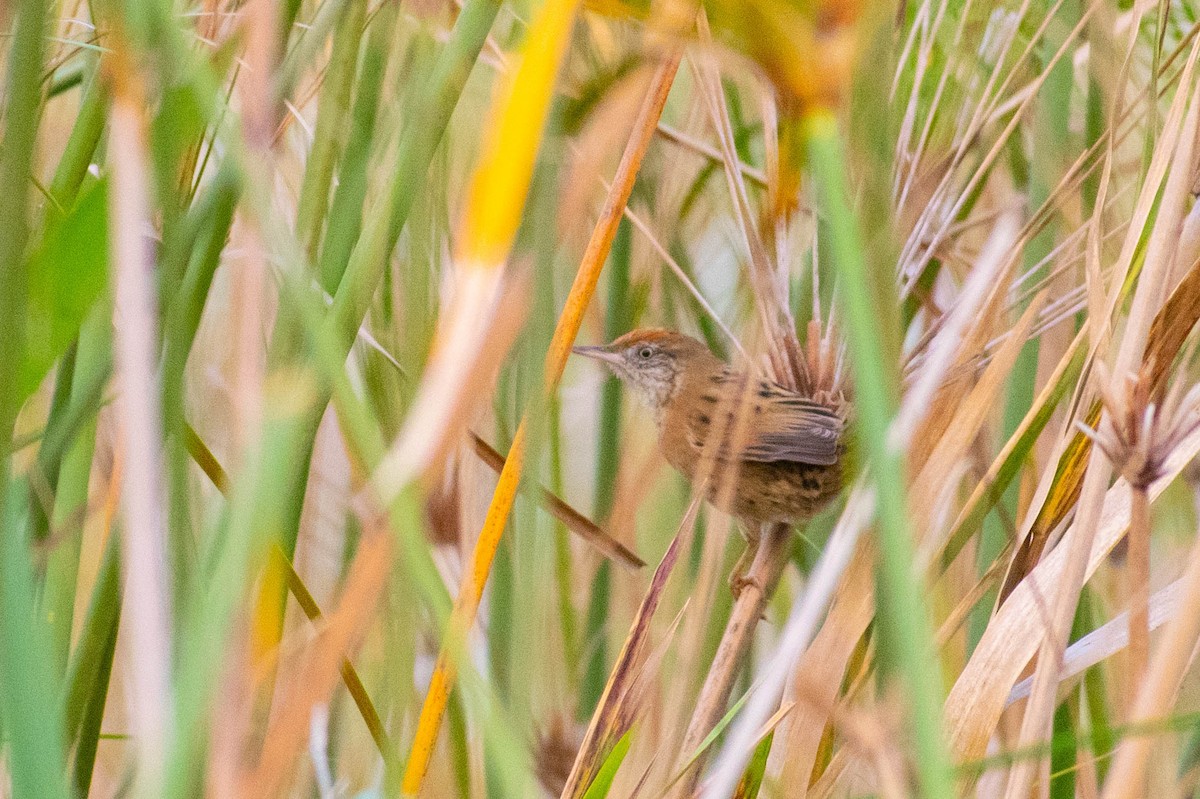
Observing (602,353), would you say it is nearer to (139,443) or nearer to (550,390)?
(550,390)

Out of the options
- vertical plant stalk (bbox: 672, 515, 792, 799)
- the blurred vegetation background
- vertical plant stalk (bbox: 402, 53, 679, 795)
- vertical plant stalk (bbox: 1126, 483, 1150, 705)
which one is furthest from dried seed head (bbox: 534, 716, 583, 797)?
vertical plant stalk (bbox: 1126, 483, 1150, 705)

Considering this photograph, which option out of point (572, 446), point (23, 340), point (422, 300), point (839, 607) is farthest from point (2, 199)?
point (572, 446)

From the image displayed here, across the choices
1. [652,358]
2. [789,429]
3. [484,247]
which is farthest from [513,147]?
[652,358]

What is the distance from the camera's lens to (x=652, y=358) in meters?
1.17

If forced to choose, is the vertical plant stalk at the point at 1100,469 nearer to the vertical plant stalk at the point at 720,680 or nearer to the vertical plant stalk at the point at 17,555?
the vertical plant stalk at the point at 720,680

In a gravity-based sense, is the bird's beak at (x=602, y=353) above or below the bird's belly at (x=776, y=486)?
above

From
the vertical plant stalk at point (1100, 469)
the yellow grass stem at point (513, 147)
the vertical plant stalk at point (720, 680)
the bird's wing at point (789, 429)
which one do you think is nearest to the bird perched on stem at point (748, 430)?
the bird's wing at point (789, 429)

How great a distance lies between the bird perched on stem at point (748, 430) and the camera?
971mm

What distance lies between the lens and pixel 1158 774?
73 cm

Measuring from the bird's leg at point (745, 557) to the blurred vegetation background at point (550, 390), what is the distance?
0.02 m

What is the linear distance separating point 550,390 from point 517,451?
5cm

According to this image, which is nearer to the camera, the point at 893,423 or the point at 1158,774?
the point at 893,423

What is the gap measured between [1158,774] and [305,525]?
736 millimetres

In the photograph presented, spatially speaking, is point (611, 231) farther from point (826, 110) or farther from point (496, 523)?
point (826, 110)
